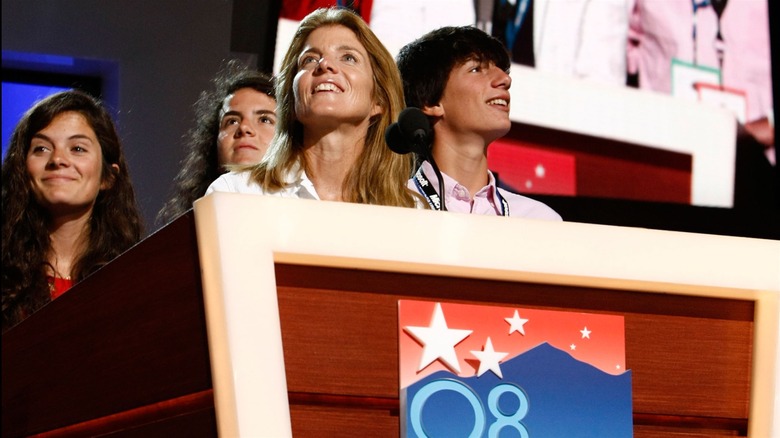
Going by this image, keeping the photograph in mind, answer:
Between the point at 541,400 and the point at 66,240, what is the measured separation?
4.85 feet

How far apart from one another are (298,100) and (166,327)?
40.0 inches

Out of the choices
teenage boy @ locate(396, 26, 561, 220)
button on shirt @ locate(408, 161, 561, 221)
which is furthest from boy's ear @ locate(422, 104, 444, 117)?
button on shirt @ locate(408, 161, 561, 221)

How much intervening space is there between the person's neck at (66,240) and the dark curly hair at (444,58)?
76 centimetres

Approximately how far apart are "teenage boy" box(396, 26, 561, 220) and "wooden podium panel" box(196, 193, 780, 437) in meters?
1.25

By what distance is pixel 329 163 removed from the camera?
1.90 metres

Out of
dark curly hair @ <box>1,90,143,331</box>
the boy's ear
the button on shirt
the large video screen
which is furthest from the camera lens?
the large video screen

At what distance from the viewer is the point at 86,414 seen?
1.02 m

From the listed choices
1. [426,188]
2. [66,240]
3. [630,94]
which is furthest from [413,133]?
[630,94]

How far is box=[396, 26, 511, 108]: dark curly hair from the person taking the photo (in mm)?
2426

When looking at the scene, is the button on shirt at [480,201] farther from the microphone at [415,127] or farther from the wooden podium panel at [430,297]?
the wooden podium panel at [430,297]

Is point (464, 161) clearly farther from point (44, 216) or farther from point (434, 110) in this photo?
point (44, 216)

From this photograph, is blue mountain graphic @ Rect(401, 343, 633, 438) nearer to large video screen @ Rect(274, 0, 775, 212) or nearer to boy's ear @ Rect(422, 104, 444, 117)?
boy's ear @ Rect(422, 104, 444, 117)

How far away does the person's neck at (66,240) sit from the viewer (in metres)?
2.14

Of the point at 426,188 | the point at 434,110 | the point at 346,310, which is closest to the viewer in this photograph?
the point at 346,310
